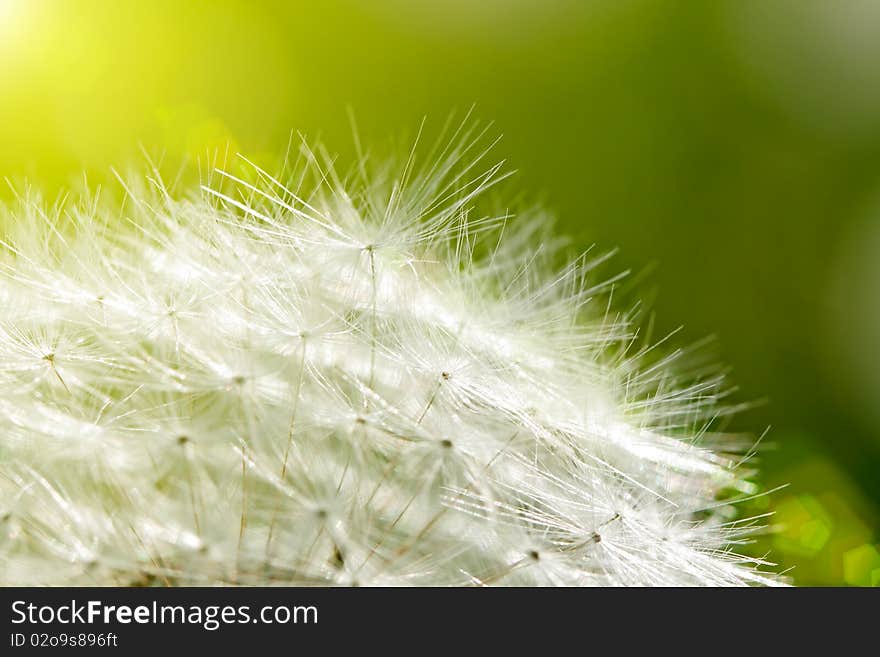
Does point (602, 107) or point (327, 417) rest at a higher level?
point (602, 107)

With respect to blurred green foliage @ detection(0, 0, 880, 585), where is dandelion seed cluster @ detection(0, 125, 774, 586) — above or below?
below

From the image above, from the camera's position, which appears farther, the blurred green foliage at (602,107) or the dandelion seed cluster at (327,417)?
the blurred green foliage at (602,107)

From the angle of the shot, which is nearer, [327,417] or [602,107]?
[327,417]

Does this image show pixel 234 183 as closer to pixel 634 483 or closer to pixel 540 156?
pixel 634 483

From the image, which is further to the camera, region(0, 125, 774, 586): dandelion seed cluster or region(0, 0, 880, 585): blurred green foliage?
region(0, 0, 880, 585): blurred green foliage
